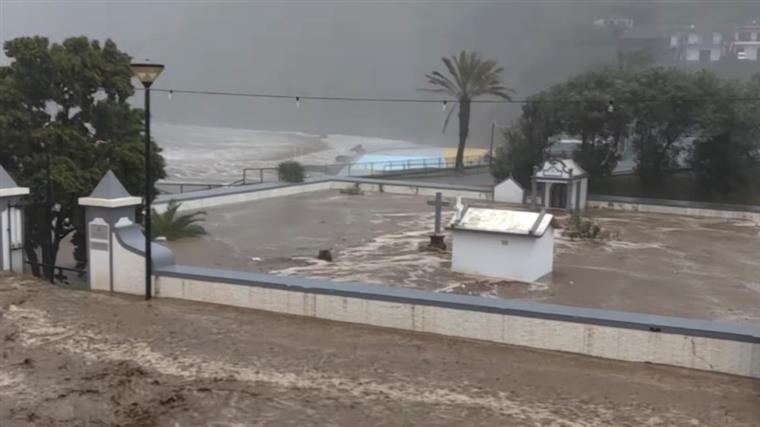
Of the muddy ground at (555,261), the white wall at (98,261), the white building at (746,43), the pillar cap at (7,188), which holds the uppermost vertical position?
the white building at (746,43)

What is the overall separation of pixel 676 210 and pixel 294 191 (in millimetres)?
16715

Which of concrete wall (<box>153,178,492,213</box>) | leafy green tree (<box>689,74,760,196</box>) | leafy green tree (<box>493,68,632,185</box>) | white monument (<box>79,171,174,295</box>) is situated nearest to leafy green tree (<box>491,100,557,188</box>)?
leafy green tree (<box>493,68,632,185</box>)

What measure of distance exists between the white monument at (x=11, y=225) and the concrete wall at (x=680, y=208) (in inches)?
1072

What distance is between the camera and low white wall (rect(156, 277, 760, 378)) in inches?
300

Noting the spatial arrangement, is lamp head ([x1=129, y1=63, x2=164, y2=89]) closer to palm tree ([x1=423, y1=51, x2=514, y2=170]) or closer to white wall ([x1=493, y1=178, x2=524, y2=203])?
white wall ([x1=493, y1=178, x2=524, y2=203])

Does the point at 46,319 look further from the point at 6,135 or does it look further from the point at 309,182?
the point at 309,182

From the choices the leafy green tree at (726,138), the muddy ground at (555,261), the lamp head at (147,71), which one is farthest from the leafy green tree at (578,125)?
the lamp head at (147,71)

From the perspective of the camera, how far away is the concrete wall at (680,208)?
31719mm

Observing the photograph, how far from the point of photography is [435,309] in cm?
867

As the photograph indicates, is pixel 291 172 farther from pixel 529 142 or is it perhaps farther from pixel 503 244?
pixel 503 244

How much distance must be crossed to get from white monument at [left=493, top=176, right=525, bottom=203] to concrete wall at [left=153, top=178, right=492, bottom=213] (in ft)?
1.43

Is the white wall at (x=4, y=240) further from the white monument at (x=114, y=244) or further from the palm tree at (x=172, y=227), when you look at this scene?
the palm tree at (x=172, y=227)

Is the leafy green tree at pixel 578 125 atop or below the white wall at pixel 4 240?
atop

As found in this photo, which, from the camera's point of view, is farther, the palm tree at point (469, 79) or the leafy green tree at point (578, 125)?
the palm tree at point (469, 79)
